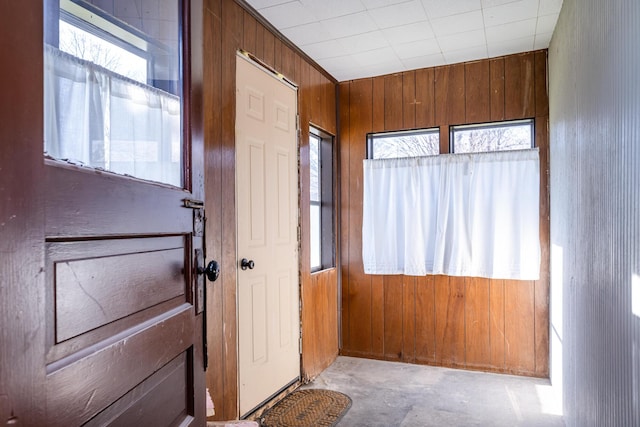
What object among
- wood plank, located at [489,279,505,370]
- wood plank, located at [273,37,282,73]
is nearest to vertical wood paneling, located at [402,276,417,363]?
wood plank, located at [489,279,505,370]

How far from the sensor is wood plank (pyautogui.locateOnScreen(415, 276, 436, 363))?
141 inches

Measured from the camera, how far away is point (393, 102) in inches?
147

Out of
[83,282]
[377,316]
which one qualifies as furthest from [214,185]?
[377,316]

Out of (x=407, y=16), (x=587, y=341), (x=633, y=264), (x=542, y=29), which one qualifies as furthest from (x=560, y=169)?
(x=633, y=264)

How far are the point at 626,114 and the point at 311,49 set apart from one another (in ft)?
7.66

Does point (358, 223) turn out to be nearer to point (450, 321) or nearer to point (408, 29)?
point (450, 321)

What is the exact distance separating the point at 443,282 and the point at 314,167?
1.48 m

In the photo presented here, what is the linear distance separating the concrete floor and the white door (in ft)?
1.79

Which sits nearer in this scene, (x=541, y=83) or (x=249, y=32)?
(x=249, y=32)

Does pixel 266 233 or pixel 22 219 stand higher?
pixel 22 219

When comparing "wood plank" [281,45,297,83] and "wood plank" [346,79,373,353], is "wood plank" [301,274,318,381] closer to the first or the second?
"wood plank" [346,79,373,353]

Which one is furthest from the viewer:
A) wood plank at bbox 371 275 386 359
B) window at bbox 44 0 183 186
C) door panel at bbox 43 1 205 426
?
wood plank at bbox 371 275 386 359

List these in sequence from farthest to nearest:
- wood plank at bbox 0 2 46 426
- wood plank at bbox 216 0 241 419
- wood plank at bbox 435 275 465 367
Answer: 1. wood plank at bbox 435 275 465 367
2. wood plank at bbox 216 0 241 419
3. wood plank at bbox 0 2 46 426

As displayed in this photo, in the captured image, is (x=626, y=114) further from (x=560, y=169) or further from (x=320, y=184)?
(x=320, y=184)
